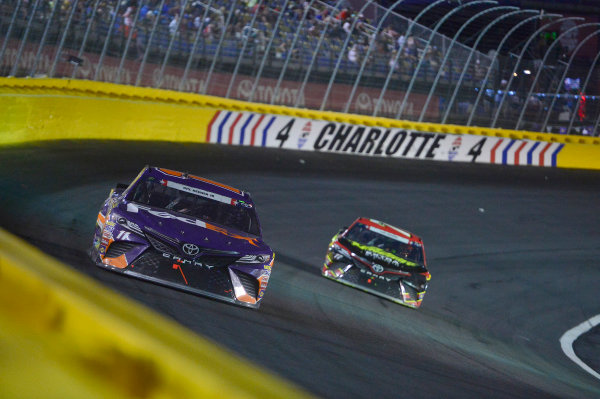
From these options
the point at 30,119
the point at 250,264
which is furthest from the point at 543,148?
the point at 250,264

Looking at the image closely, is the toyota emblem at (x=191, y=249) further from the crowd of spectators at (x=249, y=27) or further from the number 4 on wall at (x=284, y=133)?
the number 4 on wall at (x=284, y=133)

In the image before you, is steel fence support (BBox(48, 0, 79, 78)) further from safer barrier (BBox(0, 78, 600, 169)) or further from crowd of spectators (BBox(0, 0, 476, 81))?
safer barrier (BBox(0, 78, 600, 169))

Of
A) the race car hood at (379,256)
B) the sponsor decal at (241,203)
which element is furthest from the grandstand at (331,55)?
the sponsor decal at (241,203)

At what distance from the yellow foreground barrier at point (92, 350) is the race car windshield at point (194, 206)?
20.6 feet

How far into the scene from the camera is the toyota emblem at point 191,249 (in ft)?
28.4

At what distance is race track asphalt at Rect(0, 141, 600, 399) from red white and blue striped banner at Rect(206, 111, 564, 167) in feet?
1.92

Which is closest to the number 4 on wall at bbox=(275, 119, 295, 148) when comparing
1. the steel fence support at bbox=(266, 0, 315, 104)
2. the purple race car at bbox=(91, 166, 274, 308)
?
the steel fence support at bbox=(266, 0, 315, 104)

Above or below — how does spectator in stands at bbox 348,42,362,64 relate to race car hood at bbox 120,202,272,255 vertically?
below

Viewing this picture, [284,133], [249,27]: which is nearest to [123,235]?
[249,27]

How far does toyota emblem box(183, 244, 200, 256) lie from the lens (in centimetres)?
865

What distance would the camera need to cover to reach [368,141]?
89.5ft

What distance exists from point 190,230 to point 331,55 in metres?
16.2

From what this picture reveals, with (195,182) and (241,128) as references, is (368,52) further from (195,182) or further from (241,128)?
(195,182)

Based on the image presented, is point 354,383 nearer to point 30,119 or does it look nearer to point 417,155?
point 30,119
